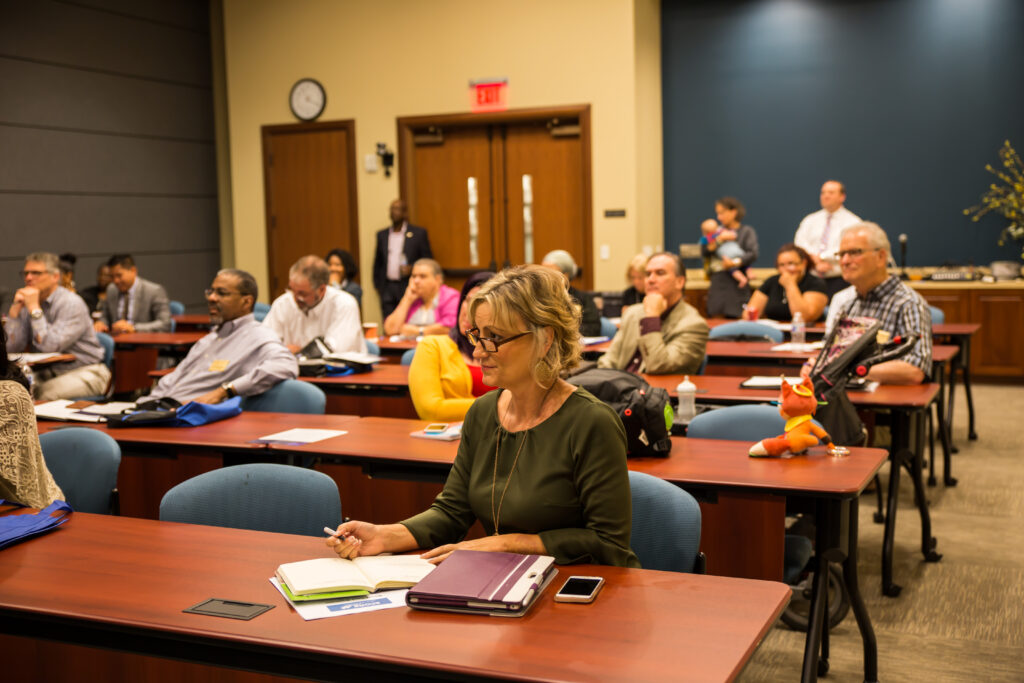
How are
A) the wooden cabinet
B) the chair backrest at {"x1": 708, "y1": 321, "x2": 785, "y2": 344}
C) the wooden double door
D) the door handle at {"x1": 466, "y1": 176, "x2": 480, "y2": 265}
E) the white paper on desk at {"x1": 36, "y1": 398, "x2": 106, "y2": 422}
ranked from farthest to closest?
the door handle at {"x1": 466, "y1": 176, "x2": 480, "y2": 265} < the wooden double door < the wooden cabinet < the chair backrest at {"x1": 708, "y1": 321, "x2": 785, "y2": 344} < the white paper on desk at {"x1": 36, "y1": 398, "x2": 106, "y2": 422}

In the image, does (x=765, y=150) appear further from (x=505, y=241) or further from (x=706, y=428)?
(x=706, y=428)

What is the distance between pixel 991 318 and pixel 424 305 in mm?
5106

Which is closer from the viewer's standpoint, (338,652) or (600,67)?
(338,652)

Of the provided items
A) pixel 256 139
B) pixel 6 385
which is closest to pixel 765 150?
pixel 256 139

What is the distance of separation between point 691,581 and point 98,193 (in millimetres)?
9639

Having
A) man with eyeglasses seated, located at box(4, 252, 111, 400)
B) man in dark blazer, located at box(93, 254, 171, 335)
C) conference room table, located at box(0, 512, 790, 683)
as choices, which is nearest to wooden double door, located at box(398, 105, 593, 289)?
man in dark blazer, located at box(93, 254, 171, 335)

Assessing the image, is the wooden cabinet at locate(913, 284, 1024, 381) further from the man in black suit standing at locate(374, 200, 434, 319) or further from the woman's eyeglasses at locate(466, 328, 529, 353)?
the woman's eyeglasses at locate(466, 328, 529, 353)

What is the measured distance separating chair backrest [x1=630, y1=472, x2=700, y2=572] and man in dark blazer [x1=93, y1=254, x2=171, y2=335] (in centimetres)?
687

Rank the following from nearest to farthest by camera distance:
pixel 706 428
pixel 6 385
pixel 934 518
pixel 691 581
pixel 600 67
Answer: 1. pixel 691 581
2. pixel 6 385
3. pixel 706 428
4. pixel 934 518
5. pixel 600 67

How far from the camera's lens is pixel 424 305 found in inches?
295

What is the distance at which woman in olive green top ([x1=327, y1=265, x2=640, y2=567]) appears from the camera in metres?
2.20

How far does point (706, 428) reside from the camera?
3.62 metres

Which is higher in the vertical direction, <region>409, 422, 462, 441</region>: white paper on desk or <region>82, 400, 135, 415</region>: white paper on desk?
<region>82, 400, 135, 415</region>: white paper on desk

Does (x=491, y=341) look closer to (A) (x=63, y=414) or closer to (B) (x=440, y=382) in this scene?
(B) (x=440, y=382)
